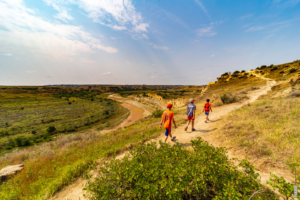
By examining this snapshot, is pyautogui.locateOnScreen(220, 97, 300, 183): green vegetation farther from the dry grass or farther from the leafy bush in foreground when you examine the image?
the leafy bush in foreground

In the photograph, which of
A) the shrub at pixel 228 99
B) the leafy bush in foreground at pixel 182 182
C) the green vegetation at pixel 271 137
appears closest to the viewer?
the leafy bush in foreground at pixel 182 182

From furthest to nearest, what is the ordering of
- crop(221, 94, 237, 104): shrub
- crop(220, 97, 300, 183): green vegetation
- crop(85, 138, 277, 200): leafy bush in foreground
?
crop(221, 94, 237, 104): shrub
crop(220, 97, 300, 183): green vegetation
crop(85, 138, 277, 200): leafy bush in foreground

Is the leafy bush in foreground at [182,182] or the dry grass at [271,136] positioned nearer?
the leafy bush in foreground at [182,182]

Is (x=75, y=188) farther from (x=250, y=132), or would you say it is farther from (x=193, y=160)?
(x=250, y=132)

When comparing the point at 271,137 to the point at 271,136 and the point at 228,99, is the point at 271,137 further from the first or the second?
the point at 228,99

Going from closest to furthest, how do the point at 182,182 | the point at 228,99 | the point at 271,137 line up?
the point at 182,182 < the point at 271,137 < the point at 228,99

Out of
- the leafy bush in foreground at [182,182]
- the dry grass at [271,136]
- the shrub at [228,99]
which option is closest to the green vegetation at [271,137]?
the dry grass at [271,136]

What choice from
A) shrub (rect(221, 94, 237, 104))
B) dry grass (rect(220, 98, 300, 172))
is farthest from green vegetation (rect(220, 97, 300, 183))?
shrub (rect(221, 94, 237, 104))

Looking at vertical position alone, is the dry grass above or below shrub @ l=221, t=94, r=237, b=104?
below

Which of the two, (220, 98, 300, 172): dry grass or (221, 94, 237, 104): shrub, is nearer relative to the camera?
(220, 98, 300, 172): dry grass

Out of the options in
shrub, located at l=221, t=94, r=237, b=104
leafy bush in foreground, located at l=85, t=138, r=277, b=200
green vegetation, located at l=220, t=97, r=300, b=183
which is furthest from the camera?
shrub, located at l=221, t=94, r=237, b=104

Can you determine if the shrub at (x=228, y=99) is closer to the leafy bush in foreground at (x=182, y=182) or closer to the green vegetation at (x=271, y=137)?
the green vegetation at (x=271, y=137)

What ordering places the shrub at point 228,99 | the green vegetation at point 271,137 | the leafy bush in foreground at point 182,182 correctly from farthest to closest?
the shrub at point 228,99 < the green vegetation at point 271,137 < the leafy bush in foreground at point 182,182

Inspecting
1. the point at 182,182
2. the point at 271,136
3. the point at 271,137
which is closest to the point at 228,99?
the point at 271,136
